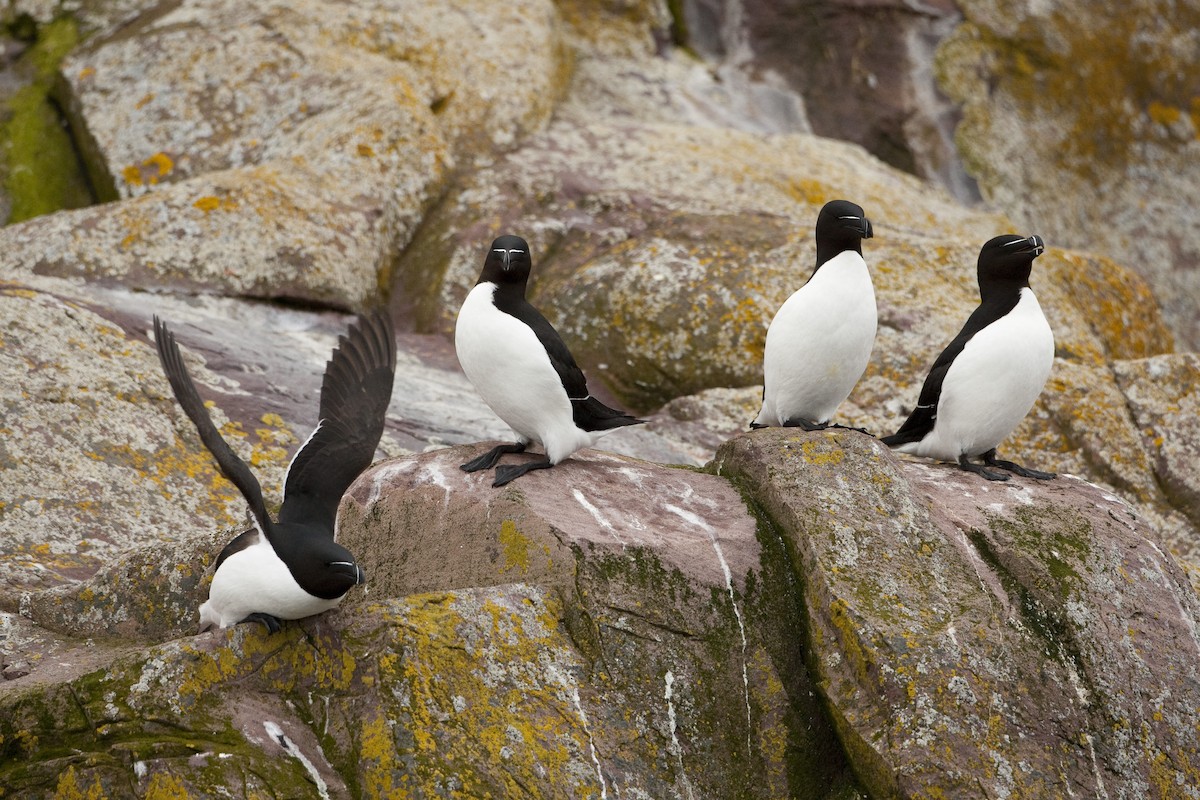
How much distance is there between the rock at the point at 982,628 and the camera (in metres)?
5.36

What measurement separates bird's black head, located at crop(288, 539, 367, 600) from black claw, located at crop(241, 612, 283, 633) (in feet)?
0.80

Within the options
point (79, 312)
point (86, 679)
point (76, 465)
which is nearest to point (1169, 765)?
point (86, 679)

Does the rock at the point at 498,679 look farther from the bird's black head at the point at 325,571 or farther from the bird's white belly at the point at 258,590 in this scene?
the bird's black head at the point at 325,571

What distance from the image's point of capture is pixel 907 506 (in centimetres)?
620

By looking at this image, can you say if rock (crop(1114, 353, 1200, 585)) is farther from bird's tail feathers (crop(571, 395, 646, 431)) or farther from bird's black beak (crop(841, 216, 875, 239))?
bird's tail feathers (crop(571, 395, 646, 431))

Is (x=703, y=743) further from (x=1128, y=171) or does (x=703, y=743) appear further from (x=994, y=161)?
(x=1128, y=171)

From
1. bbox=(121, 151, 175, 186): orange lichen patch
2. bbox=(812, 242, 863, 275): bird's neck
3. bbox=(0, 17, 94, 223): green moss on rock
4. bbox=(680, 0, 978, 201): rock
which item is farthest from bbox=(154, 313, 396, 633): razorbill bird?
bbox=(680, 0, 978, 201): rock

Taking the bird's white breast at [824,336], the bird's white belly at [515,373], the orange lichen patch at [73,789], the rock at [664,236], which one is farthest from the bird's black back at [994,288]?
the orange lichen patch at [73,789]

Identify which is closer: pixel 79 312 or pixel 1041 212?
pixel 79 312

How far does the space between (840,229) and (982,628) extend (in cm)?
242

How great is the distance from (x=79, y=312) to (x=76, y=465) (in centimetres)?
163

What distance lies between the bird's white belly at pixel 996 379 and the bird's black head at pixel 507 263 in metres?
2.55

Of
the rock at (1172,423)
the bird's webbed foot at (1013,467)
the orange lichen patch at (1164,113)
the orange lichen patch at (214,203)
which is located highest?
the orange lichen patch at (1164,113)

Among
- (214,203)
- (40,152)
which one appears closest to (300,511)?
(214,203)
